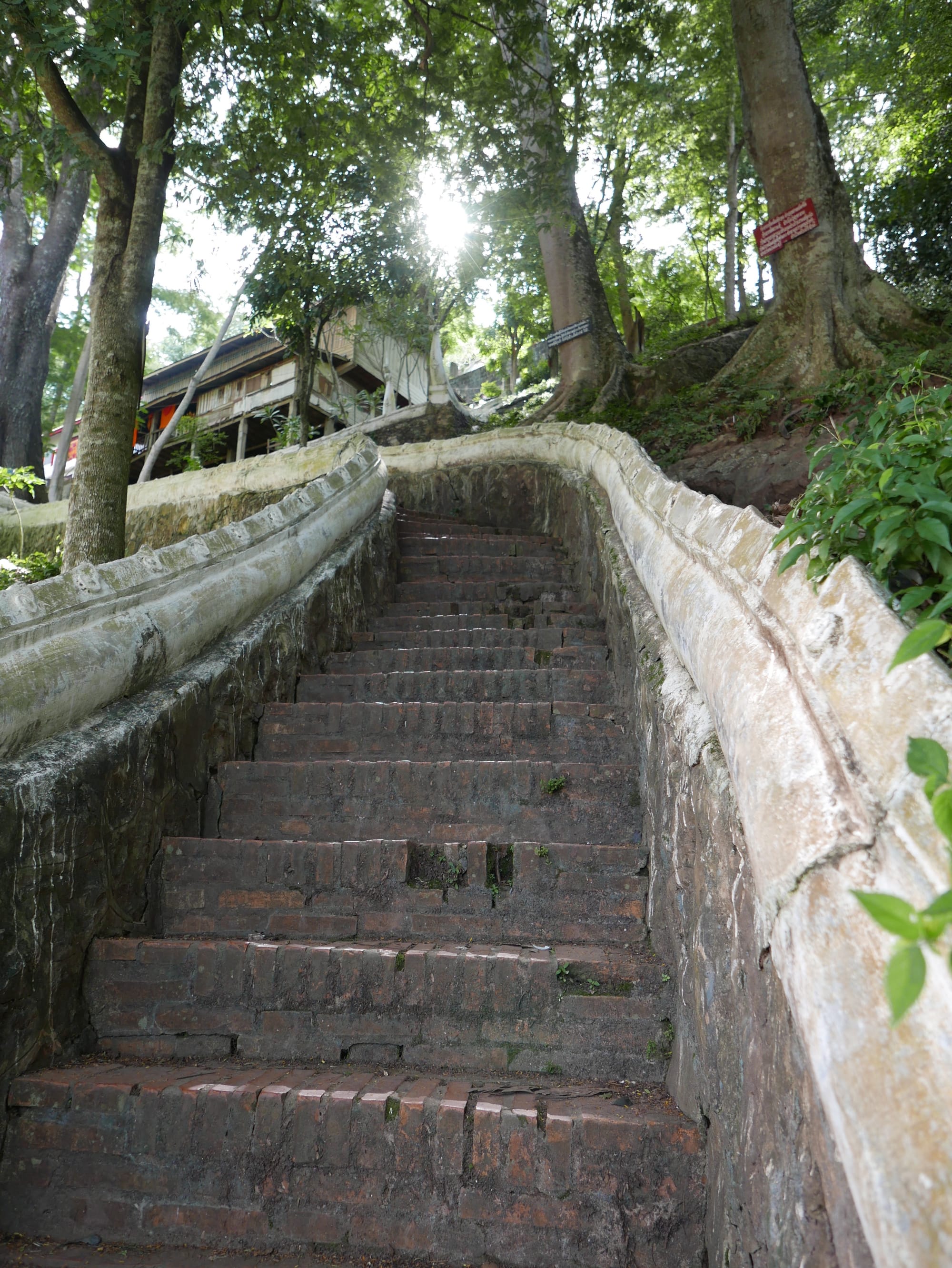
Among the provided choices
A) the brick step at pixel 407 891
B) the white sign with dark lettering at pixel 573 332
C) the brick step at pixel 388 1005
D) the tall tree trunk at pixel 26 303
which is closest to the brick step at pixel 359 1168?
the brick step at pixel 388 1005

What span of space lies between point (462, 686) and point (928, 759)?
3122mm

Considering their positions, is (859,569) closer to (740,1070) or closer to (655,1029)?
→ (740,1070)

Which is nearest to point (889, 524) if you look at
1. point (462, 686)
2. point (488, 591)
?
point (462, 686)

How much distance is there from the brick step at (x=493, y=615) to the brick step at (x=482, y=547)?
1007mm

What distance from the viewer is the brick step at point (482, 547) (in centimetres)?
642

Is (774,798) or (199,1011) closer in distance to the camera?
(774,798)

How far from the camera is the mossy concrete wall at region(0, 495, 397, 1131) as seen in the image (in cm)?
219

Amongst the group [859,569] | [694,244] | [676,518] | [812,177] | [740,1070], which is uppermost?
[694,244]

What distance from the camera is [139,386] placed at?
541 cm

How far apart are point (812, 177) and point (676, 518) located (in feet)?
23.1

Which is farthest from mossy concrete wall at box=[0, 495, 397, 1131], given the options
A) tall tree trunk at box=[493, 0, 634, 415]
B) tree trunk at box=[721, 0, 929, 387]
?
tall tree trunk at box=[493, 0, 634, 415]

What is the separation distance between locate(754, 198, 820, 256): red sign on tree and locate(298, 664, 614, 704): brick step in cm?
611

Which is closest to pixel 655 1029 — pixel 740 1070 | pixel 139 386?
pixel 740 1070

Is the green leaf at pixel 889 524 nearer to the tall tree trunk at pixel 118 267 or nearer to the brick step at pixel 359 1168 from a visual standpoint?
the brick step at pixel 359 1168
